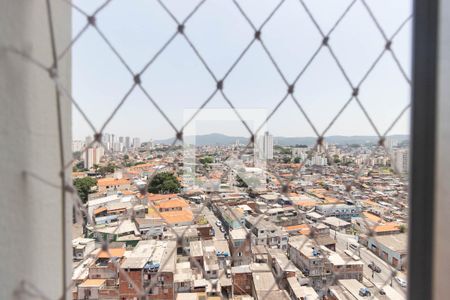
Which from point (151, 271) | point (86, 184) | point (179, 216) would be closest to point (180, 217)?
point (179, 216)

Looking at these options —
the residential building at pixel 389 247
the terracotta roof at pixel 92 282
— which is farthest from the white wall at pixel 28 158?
the residential building at pixel 389 247

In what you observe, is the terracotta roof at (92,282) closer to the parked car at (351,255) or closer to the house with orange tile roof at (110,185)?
the house with orange tile roof at (110,185)

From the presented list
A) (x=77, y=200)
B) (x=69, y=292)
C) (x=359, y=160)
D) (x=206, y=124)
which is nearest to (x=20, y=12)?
(x=77, y=200)

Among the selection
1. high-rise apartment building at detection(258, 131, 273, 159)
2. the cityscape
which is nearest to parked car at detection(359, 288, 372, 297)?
the cityscape

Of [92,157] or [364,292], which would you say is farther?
[364,292]

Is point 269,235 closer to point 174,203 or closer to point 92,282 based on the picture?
point 174,203

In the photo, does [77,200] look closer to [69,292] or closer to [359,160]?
[69,292]
